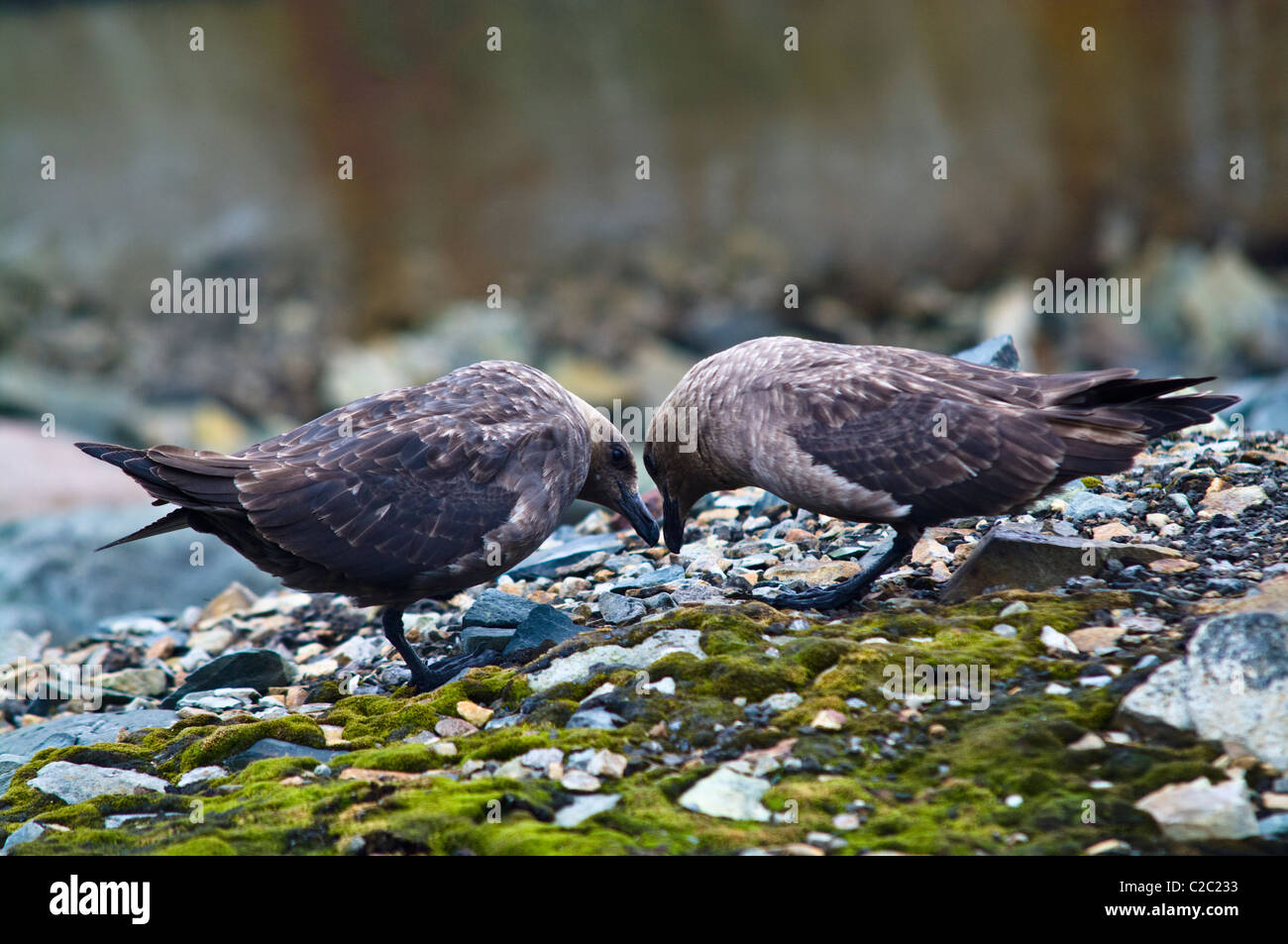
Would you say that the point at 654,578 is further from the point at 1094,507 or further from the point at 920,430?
the point at 1094,507

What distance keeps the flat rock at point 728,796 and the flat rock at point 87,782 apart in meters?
2.46

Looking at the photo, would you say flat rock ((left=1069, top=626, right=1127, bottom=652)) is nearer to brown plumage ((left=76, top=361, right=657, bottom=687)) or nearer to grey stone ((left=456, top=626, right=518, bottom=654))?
brown plumage ((left=76, top=361, right=657, bottom=687))

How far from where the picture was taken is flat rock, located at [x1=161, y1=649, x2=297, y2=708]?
292 inches

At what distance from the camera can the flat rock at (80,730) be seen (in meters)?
6.60

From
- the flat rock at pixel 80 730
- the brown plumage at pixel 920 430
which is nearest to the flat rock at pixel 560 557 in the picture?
the brown plumage at pixel 920 430

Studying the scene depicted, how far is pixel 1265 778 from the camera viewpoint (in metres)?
4.45

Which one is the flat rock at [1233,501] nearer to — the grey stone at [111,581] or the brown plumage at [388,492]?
the brown plumage at [388,492]

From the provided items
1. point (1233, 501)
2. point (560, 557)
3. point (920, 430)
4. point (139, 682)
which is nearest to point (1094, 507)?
point (1233, 501)

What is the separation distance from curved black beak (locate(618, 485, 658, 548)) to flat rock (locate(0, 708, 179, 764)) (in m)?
2.89

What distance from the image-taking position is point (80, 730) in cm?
680

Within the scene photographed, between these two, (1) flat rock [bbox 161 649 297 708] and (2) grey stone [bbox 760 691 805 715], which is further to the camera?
(1) flat rock [bbox 161 649 297 708]

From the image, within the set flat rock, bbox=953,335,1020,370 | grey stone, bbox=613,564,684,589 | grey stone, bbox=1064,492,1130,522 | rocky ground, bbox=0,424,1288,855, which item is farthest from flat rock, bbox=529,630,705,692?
flat rock, bbox=953,335,1020,370

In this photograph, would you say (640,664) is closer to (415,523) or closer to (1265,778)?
(415,523)

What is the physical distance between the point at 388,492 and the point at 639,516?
73.3 inches
